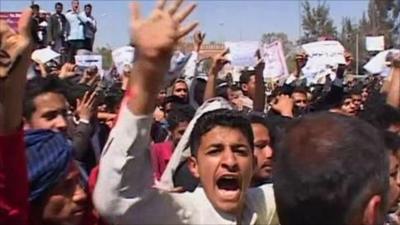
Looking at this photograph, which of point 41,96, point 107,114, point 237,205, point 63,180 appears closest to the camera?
point 63,180

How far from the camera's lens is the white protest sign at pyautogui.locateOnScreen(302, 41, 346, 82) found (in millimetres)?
11570

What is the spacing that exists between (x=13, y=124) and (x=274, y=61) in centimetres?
829

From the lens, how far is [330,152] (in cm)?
221

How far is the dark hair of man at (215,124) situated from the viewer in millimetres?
3512

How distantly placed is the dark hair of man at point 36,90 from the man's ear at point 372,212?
225 cm

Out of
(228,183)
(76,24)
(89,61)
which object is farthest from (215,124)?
(76,24)

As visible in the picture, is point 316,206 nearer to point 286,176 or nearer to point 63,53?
point 286,176

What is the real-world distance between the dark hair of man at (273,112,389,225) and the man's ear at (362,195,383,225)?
0.4 inches

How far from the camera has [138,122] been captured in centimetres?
252

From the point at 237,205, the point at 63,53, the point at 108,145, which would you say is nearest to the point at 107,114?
the point at 237,205

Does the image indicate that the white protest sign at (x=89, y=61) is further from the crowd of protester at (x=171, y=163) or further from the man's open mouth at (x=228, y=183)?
the man's open mouth at (x=228, y=183)

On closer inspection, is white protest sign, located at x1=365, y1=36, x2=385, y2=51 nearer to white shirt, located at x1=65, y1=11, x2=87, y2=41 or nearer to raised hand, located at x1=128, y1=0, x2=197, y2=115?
white shirt, located at x1=65, y1=11, x2=87, y2=41

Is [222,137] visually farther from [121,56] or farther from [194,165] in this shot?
[121,56]

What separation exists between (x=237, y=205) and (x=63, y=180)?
612mm
